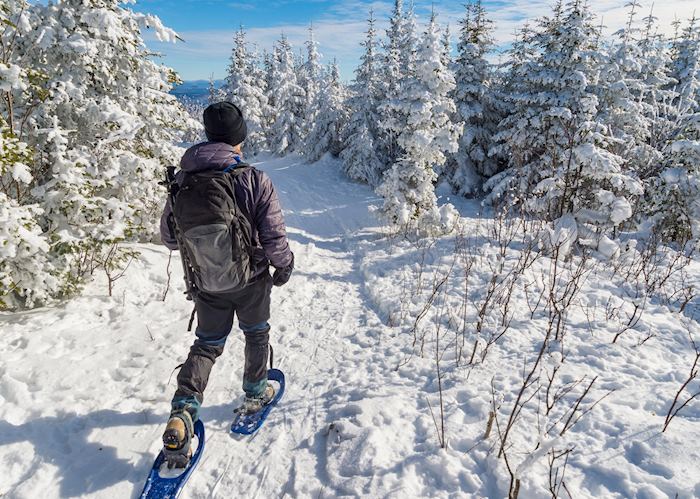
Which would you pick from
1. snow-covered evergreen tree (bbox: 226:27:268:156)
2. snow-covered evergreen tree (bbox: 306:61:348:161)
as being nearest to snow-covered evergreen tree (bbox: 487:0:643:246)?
snow-covered evergreen tree (bbox: 306:61:348:161)

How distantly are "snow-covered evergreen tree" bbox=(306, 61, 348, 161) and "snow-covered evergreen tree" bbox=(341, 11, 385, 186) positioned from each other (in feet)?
6.26

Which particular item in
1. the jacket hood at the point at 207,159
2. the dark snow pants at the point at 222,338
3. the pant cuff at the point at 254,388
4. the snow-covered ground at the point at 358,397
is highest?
Result: the jacket hood at the point at 207,159

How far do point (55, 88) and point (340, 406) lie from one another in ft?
21.6

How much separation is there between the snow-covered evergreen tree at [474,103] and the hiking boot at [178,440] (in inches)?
743

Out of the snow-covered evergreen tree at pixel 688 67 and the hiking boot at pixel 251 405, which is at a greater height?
the snow-covered evergreen tree at pixel 688 67

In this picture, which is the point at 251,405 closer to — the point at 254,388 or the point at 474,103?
the point at 254,388

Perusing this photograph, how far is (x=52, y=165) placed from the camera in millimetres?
5531

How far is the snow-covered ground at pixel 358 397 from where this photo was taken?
2.87 metres

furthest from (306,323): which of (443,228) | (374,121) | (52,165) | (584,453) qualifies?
(374,121)

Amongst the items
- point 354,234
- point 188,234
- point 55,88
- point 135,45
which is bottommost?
point 354,234

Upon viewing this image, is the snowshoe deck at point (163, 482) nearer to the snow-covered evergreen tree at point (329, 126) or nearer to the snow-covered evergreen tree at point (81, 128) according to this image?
the snow-covered evergreen tree at point (81, 128)

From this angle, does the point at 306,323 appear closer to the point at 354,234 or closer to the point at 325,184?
the point at 354,234

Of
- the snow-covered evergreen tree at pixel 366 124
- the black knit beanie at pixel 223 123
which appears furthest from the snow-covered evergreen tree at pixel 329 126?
the black knit beanie at pixel 223 123

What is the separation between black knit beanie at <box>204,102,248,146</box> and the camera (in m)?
3.15
